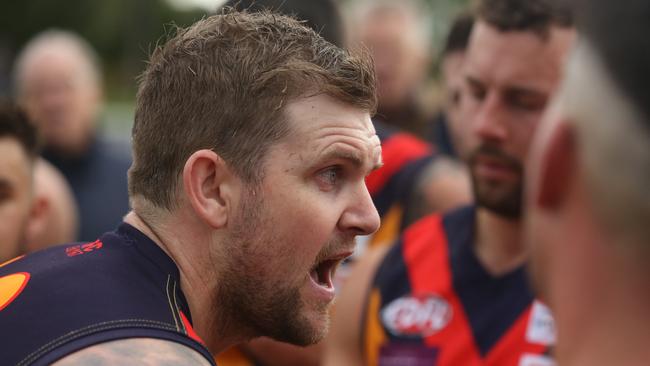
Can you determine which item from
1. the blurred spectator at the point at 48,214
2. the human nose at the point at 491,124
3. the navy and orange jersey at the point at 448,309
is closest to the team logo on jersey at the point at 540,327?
the navy and orange jersey at the point at 448,309

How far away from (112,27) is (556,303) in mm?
43733

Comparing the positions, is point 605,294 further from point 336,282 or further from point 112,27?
point 112,27

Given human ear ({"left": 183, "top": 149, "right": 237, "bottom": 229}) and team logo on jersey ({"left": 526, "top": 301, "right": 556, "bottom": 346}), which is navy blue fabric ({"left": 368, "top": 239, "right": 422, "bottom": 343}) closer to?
team logo on jersey ({"left": 526, "top": 301, "right": 556, "bottom": 346})

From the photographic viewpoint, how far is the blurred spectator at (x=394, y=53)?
7598 millimetres

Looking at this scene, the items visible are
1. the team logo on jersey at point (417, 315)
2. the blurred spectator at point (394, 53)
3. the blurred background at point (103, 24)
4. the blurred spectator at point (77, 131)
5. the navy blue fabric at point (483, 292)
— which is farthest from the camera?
the blurred background at point (103, 24)

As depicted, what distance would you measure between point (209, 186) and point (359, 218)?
0.41 m

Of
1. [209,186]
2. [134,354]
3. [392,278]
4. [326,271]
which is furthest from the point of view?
[392,278]

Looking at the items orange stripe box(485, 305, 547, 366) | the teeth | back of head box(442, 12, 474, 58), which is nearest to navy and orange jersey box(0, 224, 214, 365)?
the teeth

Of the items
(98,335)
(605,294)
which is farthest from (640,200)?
(98,335)

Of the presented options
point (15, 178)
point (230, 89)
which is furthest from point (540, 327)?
point (15, 178)

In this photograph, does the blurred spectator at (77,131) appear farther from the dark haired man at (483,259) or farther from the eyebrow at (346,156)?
the eyebrow at (346,156)

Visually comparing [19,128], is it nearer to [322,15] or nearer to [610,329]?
[322,15]

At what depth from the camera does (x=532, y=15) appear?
12.8 feet

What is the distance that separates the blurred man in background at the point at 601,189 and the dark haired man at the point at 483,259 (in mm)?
2165
